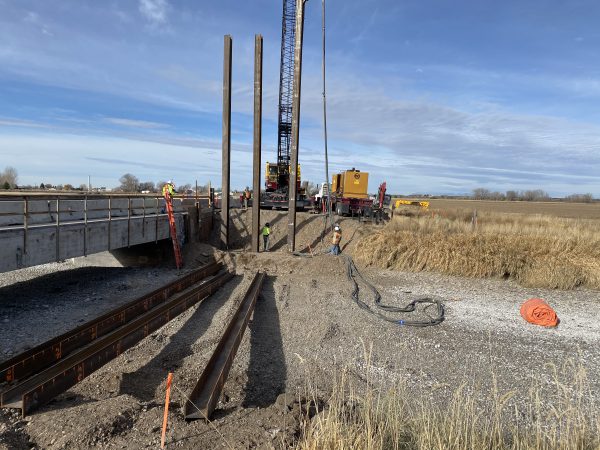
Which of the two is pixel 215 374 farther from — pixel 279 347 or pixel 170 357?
pixel 279 347

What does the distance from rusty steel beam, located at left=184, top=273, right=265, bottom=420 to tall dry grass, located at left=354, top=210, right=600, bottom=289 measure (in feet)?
25.2

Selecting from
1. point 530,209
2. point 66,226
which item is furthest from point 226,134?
point 530,209

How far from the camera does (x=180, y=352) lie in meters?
8.11

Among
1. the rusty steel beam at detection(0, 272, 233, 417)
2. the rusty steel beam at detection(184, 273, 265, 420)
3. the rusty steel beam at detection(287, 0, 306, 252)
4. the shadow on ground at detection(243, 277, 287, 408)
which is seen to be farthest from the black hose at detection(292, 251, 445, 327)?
the rusty steel beam at detection(287, 0, 306, 252)

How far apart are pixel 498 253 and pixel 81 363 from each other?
1318 cm

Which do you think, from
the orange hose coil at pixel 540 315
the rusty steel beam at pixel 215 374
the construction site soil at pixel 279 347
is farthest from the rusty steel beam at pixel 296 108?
the orange hose coil at pixel 540 315

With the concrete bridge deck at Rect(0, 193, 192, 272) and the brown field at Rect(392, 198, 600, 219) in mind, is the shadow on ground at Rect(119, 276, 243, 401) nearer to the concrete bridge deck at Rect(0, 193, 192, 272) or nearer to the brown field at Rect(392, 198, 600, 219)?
the concrete bridge deck at Rect(0, 193, 192, 272)

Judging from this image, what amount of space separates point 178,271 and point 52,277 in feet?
13.5

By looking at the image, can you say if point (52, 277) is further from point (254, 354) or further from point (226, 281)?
point (254, 354)

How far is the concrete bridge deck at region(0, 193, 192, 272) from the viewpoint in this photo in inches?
396

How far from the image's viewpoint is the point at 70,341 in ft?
24.8

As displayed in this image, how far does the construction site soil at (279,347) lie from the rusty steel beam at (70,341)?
79 centimetres

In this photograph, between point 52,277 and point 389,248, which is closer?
point 52,277

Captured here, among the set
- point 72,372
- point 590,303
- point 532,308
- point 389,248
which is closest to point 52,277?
point 72,372
